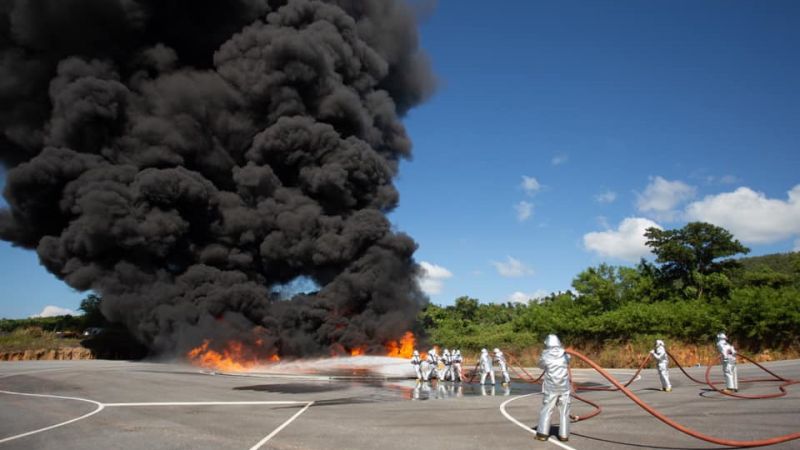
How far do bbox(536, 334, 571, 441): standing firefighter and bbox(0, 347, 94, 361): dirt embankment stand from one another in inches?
1339

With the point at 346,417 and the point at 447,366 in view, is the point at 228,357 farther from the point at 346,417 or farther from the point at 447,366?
the point at 346,417

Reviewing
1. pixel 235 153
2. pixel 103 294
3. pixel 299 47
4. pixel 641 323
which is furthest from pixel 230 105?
pixel 641 323

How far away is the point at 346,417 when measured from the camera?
9.95 meters

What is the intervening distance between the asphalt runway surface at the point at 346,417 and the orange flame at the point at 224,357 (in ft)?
36.0

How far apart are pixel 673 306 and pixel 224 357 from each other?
24477 mm

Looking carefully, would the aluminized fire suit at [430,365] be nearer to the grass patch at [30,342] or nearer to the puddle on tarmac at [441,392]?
the puddle on tarmac at [441,392]

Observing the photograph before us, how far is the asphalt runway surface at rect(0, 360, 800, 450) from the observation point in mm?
7406

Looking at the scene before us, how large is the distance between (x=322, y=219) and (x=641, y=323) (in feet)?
62.5

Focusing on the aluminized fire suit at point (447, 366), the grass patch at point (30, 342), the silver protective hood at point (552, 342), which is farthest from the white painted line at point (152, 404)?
the grass patch at point (30, 342)

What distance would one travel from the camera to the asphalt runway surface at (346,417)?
7406 mm

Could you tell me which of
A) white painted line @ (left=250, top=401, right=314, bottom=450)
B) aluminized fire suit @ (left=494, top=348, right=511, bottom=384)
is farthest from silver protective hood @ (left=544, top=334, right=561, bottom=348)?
aluminized fire suit @ (left=494, top=348, right=511, bottom=384)

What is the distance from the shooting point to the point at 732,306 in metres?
25.9

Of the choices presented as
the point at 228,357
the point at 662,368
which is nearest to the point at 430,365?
the point at 662,368

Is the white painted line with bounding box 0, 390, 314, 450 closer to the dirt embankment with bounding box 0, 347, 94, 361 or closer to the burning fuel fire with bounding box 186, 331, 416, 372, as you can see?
the burning fuel fire with bounding box 186, 331, 416, 372
